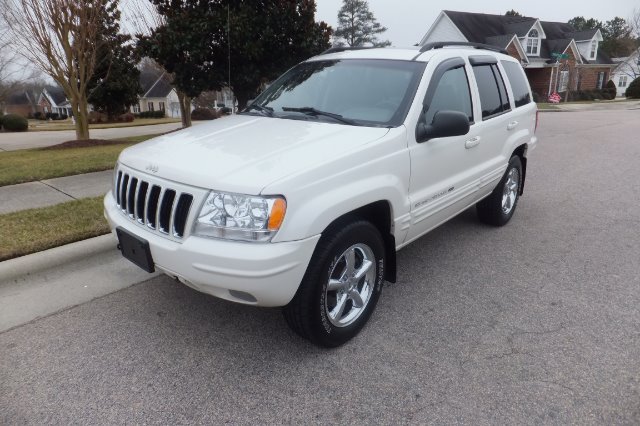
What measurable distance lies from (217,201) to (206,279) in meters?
0.42

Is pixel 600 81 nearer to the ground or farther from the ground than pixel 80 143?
farther from the ground

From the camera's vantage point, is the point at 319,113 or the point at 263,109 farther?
the point at 263,109

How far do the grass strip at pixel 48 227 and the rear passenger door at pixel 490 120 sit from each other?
11.9 ft

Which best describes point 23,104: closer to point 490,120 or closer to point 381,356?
point 490,120

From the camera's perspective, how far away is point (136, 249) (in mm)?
2818

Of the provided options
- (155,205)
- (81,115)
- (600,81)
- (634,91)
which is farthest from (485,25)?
(155,205)

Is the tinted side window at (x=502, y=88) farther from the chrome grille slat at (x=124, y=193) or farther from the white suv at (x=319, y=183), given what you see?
the chrome grille slat at (x=124, y=193)

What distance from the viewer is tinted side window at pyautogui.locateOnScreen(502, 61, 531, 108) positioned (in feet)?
16.4

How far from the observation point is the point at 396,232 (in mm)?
3217

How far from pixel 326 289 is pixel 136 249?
1.18 meters

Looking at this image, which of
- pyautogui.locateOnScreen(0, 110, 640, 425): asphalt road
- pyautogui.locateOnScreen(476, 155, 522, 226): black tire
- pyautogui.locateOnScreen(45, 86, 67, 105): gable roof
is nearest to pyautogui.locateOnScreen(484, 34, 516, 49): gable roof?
pyautogui.locateOnScreen(476, 155, 522, 226): black tire

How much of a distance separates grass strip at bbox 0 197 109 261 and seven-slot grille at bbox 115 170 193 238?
145 centimetres

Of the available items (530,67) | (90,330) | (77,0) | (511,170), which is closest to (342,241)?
(90,330)

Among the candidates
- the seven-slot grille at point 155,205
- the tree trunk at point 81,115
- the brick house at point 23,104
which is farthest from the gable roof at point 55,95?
the seven-slot grille at point 155,205
